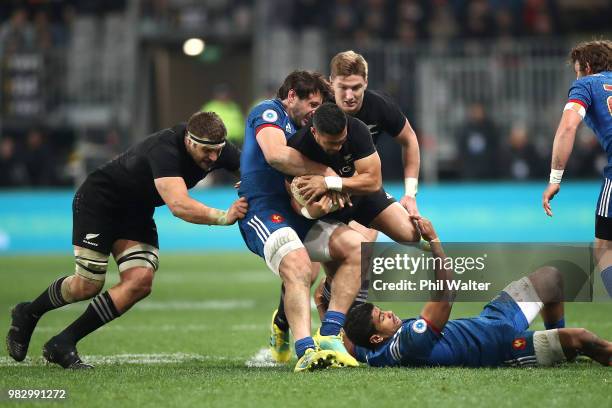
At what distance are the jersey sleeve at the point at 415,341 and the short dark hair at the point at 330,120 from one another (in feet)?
4.64

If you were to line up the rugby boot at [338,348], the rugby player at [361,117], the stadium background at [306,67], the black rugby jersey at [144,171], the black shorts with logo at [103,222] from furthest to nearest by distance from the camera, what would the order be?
the stadium background at [306,67] → the rugby player at [361,117] → the black shorts with logo at [103,222] → the black rugby jersey at [144,171] → the rugby boot at [338,348]

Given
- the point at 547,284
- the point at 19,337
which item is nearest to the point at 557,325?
the point at 547,284

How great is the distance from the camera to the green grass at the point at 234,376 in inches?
250

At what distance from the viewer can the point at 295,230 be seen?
8.13m

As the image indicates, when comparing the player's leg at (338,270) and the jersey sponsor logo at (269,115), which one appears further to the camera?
the jersey sponsor logo at (269,115)

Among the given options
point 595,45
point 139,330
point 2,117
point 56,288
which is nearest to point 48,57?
point 2,117

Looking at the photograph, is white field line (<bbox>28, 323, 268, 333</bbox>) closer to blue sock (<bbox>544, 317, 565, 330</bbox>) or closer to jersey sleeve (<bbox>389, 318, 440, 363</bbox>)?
jersey sleeve (<bbox>389, 318, 440, 363</bbox>)

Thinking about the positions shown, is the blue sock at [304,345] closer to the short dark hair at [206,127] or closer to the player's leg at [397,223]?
the player's leg at [397,223]

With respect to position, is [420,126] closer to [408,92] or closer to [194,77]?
[408,92]

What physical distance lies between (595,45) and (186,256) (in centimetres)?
1300

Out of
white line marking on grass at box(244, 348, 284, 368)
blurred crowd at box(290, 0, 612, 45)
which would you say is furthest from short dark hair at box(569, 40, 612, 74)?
blurred crowd at box(290, 0, 612, 45)

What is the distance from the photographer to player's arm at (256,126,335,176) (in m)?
7.78

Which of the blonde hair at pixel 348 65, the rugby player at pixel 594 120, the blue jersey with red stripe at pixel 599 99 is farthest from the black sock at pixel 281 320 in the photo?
the blue jersey with red stripe at pixel 599 99

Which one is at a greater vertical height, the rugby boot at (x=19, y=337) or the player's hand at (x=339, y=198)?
the player's hand at (x=339, y=198)
